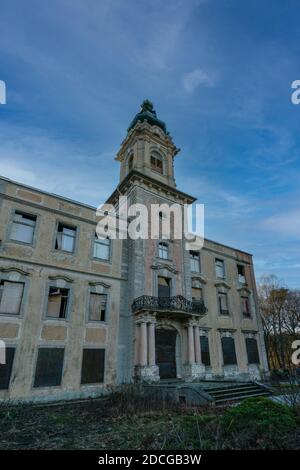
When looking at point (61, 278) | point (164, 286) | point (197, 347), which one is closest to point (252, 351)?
point (197, 347)

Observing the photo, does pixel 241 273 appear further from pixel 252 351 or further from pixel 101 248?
pixel 101 248

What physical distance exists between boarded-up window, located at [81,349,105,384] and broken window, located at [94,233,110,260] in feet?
19.7

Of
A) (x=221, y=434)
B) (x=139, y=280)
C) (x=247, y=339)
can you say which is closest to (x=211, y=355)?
(x=247, y=339)

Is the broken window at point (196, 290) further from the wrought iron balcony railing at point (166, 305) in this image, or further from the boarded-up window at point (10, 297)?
the boarded-up window at point (10, 297)

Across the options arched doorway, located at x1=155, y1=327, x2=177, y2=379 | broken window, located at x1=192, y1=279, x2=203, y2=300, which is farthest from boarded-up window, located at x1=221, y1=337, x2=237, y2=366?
arched doorway, located at x1=155, y1=327, x2=177, y2=379

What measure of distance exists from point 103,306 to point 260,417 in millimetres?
11979

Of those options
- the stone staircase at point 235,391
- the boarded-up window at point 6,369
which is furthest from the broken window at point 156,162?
the boarded-up window at point 6,369

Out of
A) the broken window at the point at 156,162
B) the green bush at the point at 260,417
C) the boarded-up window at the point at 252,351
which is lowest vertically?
the green bush at the point at 260,417

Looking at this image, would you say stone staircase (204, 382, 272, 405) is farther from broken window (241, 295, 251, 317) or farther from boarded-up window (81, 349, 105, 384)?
broken window (241, 295, 251, 317)

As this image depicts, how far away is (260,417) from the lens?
6449mm

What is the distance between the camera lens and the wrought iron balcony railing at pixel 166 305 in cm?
1675

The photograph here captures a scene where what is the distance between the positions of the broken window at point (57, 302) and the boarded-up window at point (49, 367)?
74.4 inches

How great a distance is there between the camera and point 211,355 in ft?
65.8
